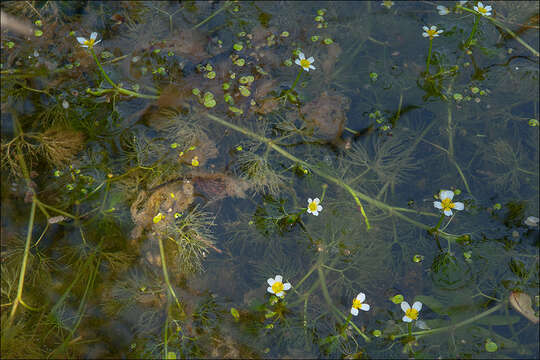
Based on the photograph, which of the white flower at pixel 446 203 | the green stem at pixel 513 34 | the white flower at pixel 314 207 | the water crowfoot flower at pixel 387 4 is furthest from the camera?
the water crowfoot flower at pixel 387 4

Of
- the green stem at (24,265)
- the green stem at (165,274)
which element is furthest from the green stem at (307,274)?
the green stem at (24,265)

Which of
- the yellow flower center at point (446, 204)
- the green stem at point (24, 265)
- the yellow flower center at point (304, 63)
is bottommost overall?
the green stem at point (24, 265)

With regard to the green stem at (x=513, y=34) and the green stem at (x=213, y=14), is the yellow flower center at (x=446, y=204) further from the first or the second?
the green stem at (x=213, y=14)

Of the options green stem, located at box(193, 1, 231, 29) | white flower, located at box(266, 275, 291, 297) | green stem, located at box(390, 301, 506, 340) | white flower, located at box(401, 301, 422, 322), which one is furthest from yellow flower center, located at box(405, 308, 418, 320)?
green stem, located at box(193, 1, 231, 29)

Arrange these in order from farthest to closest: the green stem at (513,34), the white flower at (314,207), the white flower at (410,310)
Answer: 1. the green stem at (513,34)
2. the white flower at (314,207)
3. the white flower at (410,310)

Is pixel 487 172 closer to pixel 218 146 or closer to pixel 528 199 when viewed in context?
pixel 528 199

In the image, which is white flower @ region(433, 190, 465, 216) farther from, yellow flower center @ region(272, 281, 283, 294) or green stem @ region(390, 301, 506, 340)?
yellow flower center @ region(272, 281, 283, 294)

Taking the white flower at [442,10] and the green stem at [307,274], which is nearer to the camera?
the green stem at [307,274]
